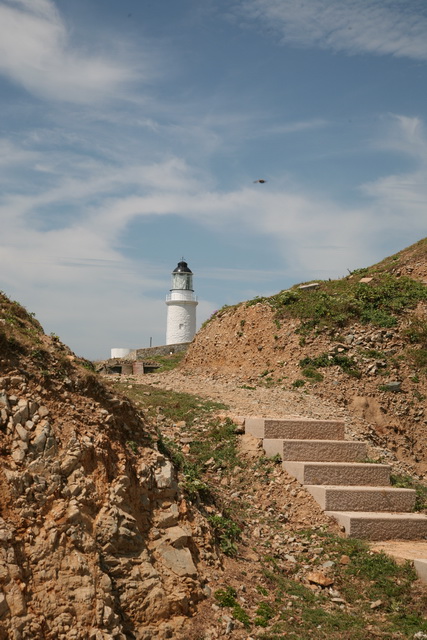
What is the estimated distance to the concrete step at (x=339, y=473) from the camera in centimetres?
1107

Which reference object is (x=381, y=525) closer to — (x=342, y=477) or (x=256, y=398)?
(x=342, y=477)

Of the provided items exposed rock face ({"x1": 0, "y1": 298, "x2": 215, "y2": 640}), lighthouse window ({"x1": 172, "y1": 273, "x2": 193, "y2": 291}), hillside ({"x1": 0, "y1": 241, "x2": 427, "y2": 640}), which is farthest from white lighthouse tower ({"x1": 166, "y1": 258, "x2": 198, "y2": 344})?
exposed rock face ({"x1": 0, "y1": 298, "x2": 215, "y2": 640})

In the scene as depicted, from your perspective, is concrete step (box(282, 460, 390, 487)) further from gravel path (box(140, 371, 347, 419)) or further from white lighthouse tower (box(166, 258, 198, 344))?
white lighthouse tower (box(166, 258, 198, 344))

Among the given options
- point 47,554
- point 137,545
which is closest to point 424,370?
point 137,545

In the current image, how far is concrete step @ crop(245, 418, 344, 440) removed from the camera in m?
12.1

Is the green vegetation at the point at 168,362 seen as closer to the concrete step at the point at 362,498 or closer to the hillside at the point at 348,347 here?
the hillside at the point at 348,347

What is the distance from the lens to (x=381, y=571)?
8.93 m

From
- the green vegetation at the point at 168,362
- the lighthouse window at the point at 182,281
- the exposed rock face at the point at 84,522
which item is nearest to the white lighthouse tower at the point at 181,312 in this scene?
the lighthouse window at the point at 182,281

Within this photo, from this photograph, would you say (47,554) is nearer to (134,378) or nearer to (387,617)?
(387,617)

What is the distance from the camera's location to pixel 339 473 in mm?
11305

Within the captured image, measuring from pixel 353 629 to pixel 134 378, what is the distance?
35.6 feet

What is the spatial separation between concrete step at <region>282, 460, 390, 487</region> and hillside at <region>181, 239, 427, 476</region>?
2786mm

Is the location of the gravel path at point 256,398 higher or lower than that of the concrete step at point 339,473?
higher

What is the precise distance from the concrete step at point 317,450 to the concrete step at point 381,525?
1.39 m
